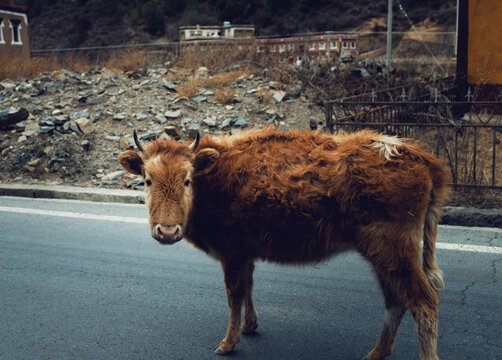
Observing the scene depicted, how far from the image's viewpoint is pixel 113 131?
11867mm

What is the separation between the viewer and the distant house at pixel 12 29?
3631cm

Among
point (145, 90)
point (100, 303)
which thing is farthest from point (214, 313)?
point (145, 90)

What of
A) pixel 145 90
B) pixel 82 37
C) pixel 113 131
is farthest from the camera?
pixel 82 37

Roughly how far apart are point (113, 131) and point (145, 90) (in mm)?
2574

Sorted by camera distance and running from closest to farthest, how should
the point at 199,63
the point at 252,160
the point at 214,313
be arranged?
the point at 252,160 → the point at 214,313 → the point at 199,63

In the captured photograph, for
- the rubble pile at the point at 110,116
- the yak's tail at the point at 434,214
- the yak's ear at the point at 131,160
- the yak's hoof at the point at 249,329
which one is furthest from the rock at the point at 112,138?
the yak's tail at the point at 434,214

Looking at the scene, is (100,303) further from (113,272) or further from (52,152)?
(52,152)

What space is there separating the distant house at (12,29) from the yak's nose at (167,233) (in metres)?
36.4

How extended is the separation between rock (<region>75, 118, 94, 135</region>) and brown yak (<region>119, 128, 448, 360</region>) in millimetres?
8263

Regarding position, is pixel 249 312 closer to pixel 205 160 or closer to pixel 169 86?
pixel 205 160

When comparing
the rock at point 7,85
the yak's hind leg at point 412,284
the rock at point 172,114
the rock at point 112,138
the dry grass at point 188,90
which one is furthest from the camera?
the rock at point 7,85

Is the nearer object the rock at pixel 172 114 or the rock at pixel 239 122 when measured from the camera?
the rock at pixel 239 122

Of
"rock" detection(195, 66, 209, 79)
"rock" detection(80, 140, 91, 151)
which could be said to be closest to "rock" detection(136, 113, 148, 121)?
"rock" detection(80, 140, 91, 151)

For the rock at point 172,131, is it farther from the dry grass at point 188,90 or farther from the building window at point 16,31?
the building window at point 16,31
